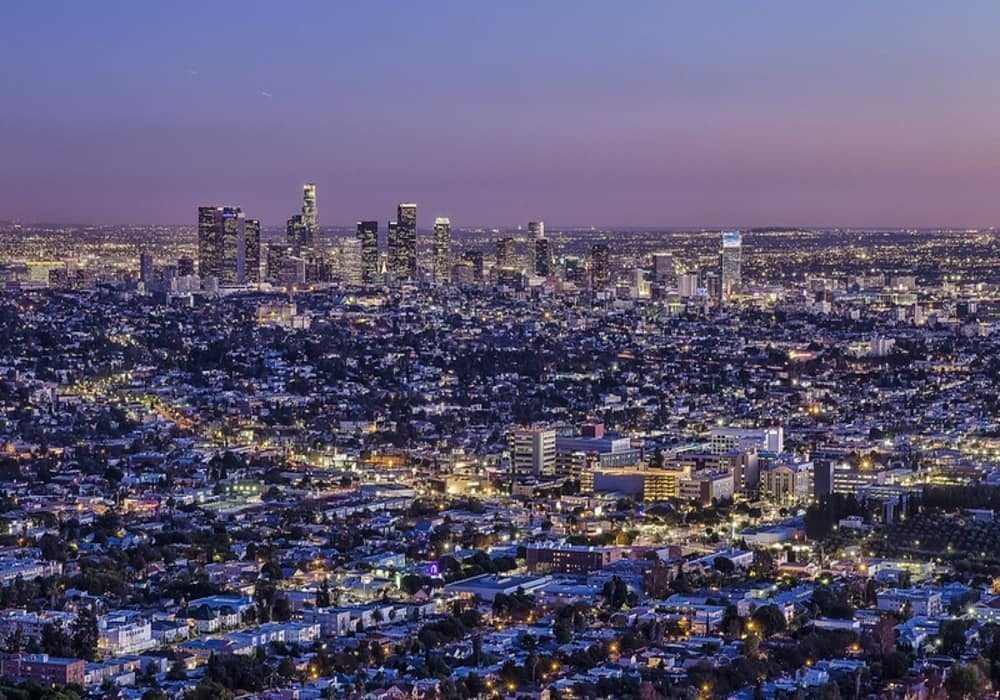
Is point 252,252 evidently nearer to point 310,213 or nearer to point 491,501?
point 310,213

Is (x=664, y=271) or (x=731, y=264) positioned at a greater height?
(x=731, y=264)

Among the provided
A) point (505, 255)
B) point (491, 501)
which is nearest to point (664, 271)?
point (505, 255)

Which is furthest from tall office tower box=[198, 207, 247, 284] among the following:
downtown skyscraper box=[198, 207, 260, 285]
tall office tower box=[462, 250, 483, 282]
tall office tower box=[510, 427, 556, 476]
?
tall office tower box=[510, 427, 556, 476]

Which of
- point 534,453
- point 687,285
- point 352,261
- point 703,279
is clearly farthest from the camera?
point 352,261

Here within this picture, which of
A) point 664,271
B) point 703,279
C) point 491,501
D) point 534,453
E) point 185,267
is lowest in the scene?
point 491,501

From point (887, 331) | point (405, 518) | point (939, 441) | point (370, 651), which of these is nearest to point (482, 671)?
point (370, 651)

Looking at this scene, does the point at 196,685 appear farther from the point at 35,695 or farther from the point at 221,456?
the point at 221,456

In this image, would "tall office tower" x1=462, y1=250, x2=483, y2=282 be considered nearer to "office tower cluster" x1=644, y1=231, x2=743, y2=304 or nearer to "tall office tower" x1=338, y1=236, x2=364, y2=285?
"tall office tower" x1=338, y1=236, x2=364, y2=285
